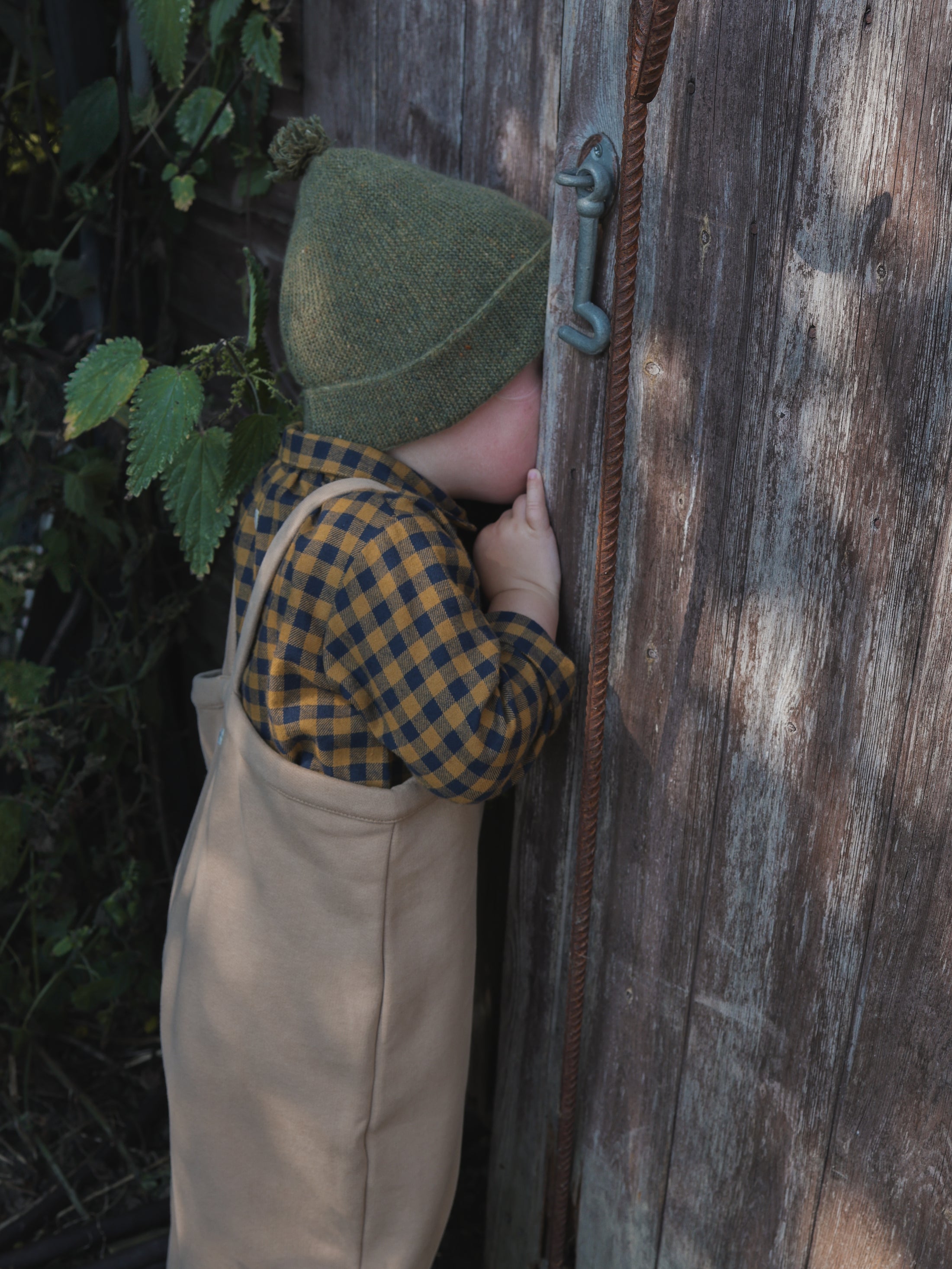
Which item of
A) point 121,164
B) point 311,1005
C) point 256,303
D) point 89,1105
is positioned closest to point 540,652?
point 311,1005

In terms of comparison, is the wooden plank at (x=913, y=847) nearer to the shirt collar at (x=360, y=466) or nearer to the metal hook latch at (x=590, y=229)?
the metal hook latch at (x=590, y=229)

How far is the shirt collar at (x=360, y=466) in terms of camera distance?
133cm

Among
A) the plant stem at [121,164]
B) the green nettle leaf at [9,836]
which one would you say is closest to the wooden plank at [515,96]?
the plant stem at [121,164]

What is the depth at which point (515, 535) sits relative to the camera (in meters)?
1.36

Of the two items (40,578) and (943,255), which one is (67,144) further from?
(943,255)

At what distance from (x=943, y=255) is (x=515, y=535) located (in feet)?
1.90

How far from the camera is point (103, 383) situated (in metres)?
1.67

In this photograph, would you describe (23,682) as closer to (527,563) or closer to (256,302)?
(256,302)

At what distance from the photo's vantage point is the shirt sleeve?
3.89 ft

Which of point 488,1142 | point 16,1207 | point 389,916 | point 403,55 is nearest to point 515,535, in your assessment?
point 389,916

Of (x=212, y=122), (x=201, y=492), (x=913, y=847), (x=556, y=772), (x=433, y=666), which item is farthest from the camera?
(x=212, y=122)

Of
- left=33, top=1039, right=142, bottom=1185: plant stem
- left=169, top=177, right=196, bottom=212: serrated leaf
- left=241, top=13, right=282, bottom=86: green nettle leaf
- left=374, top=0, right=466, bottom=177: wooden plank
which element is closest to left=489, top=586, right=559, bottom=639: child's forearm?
left=374, top=0, right=466, bottom=177: wooden plank

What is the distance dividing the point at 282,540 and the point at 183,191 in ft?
3.50

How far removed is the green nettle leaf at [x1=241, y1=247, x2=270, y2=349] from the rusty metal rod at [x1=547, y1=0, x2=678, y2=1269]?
68cm
